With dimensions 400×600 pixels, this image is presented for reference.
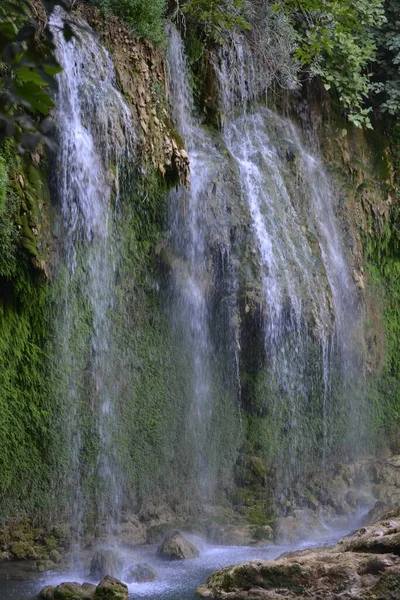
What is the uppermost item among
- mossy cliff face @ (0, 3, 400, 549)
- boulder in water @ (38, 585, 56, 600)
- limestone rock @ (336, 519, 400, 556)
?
mossy cliff face @ (0, 3, 400, 549)

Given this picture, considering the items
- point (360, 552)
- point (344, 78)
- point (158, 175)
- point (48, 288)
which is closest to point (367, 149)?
point (344, 78)

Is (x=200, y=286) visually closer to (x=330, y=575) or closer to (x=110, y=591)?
(x=110, y=591)

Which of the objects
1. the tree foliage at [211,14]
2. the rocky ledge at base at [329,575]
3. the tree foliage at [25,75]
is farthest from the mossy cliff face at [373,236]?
the tree foliage at [25,75]

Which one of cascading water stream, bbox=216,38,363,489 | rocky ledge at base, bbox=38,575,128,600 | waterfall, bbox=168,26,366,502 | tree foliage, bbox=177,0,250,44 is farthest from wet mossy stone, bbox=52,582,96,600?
tree foliage, bbox=177,0,250,44

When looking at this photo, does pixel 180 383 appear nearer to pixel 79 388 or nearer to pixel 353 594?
pixel 79 388

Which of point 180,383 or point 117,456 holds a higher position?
point 180,383

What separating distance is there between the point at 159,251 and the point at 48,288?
183cm

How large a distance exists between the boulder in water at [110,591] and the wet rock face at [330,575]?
0.72 metres

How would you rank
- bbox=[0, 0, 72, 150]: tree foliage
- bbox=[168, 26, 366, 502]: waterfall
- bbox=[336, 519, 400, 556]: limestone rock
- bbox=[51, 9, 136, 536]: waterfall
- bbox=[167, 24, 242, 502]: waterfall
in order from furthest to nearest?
1. bbox=[168, 26, 366, 502]: waterfall
2. bbox=[167, 24, 242, 502]: waterfall
3. bbox=[51, 9, 136, 536]: waterfall
4. bbox=[336, 519, 400, 556]: limestone rock
5. bbox=[0, 0, 72, 150]: tree foliage

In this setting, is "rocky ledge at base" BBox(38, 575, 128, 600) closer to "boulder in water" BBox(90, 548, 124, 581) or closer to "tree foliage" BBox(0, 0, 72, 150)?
"boulder in water" BBox(90, 548, 124, 581)

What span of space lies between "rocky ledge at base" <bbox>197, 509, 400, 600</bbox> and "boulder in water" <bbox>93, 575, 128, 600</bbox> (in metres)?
0.71

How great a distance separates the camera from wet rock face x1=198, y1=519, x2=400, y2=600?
6234 millimetres

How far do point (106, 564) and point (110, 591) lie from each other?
4.17 feet

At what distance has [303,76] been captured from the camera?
13.8 meters
